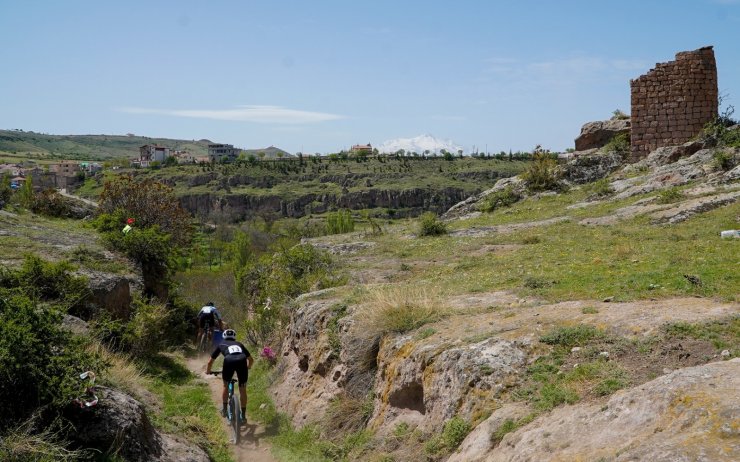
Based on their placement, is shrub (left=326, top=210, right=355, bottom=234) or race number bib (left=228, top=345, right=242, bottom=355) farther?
shrub (left=326, top=210, right=355, bottom=234)

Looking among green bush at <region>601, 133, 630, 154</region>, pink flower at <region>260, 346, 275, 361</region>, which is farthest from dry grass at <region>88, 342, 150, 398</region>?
green bush at <region>601, 133, 630, 154</region>

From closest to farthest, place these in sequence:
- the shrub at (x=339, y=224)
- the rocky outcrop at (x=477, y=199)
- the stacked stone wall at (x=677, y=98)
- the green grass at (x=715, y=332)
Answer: the green grass at (x=715, y=332) < the stacked stone wall at (x=677, y=98) < the rocky outcrop at (x=477, y=199) < the shrub at (x=339, y=224)

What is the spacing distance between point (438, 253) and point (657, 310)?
8.16m

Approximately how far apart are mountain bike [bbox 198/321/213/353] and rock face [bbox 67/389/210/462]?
22.1 feet

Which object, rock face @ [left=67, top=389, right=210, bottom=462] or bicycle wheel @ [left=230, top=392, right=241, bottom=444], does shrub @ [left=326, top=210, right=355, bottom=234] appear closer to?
bicycle wheel @ [left=230, top=392, right=241, bottom=444]

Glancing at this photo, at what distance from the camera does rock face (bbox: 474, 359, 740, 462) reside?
146 inches

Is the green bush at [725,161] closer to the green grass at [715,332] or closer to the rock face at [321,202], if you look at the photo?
the green grass at [715,332]

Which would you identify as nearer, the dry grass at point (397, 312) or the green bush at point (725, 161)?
the dry grass at point (397, 312)

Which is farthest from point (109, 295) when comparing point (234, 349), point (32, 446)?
point (32, 446)

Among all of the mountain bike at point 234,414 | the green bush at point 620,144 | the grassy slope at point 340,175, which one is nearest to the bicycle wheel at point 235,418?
the mountain bike at point 234,414

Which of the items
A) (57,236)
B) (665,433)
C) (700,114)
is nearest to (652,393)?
(665,433)

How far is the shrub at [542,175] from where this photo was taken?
2156 centimetres

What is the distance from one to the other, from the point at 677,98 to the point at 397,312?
15474mm

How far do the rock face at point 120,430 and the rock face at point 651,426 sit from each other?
3.59 meters
